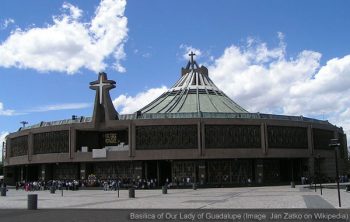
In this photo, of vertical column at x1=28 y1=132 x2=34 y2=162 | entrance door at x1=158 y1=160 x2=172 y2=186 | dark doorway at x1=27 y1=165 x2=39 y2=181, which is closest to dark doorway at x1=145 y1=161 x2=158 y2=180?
entrance door at x1=158 y1=160 x2=172 y2=186

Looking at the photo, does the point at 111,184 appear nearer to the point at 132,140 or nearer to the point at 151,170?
the point at 132,140

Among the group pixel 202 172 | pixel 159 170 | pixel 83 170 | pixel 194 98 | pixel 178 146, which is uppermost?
pixel 194 98

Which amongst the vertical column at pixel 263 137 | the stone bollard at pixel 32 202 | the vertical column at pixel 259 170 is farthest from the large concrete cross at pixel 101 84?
the stone bollard at pixel 32 202

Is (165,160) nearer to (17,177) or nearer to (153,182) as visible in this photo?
(153,182)

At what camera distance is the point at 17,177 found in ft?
305

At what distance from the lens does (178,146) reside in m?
69.6

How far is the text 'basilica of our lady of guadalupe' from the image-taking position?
70062mm

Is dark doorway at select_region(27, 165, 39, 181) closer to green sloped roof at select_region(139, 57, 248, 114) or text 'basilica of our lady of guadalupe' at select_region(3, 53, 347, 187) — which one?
text 'basilica of our lady of guadalupe' at select_region(3, 53, 347, 187)

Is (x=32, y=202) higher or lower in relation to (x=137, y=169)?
lower

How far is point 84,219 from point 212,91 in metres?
75.8

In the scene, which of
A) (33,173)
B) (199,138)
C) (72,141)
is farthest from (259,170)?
(33,173)

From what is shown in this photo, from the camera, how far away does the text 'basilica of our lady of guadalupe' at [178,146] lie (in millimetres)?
70062

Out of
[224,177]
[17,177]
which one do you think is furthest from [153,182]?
[17,177]

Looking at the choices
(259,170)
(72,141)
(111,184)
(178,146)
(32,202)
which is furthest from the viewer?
(72,141)
